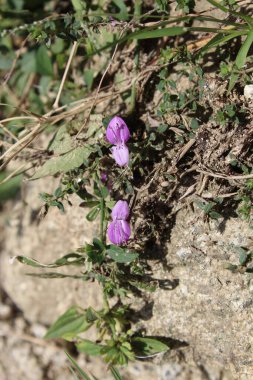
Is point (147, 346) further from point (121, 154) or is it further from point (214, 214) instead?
point (121, 154)

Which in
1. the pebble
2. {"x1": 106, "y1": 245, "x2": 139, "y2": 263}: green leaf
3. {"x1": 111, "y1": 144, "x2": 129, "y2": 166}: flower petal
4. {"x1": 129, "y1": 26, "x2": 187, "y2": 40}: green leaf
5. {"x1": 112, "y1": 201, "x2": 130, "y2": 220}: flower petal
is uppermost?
{"x1": 129, "y1": 26, "x2": 187, "y2": 40}: green leaf

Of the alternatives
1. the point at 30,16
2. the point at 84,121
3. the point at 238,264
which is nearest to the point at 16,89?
the point at 30,16

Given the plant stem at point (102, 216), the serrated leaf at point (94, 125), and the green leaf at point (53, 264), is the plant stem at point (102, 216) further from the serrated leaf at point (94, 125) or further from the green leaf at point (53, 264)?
the serrated leaf at point (94, 125)

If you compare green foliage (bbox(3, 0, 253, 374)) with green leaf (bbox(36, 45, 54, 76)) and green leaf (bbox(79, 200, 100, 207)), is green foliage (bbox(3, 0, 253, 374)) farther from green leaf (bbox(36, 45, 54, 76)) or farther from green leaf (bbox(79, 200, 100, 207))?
green leaf (bbox(36, 45, 54, 76))

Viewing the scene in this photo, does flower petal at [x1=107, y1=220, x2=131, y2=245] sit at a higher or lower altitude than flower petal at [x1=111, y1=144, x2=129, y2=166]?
lower

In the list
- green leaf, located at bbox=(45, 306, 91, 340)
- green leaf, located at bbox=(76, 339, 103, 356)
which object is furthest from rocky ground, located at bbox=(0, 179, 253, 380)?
green leaf, located at bbox=(76, 339, 103, 356)

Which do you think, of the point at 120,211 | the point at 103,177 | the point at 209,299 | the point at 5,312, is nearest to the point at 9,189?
the point at 5,312

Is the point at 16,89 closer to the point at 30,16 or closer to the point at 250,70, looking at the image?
the point at 30,16
